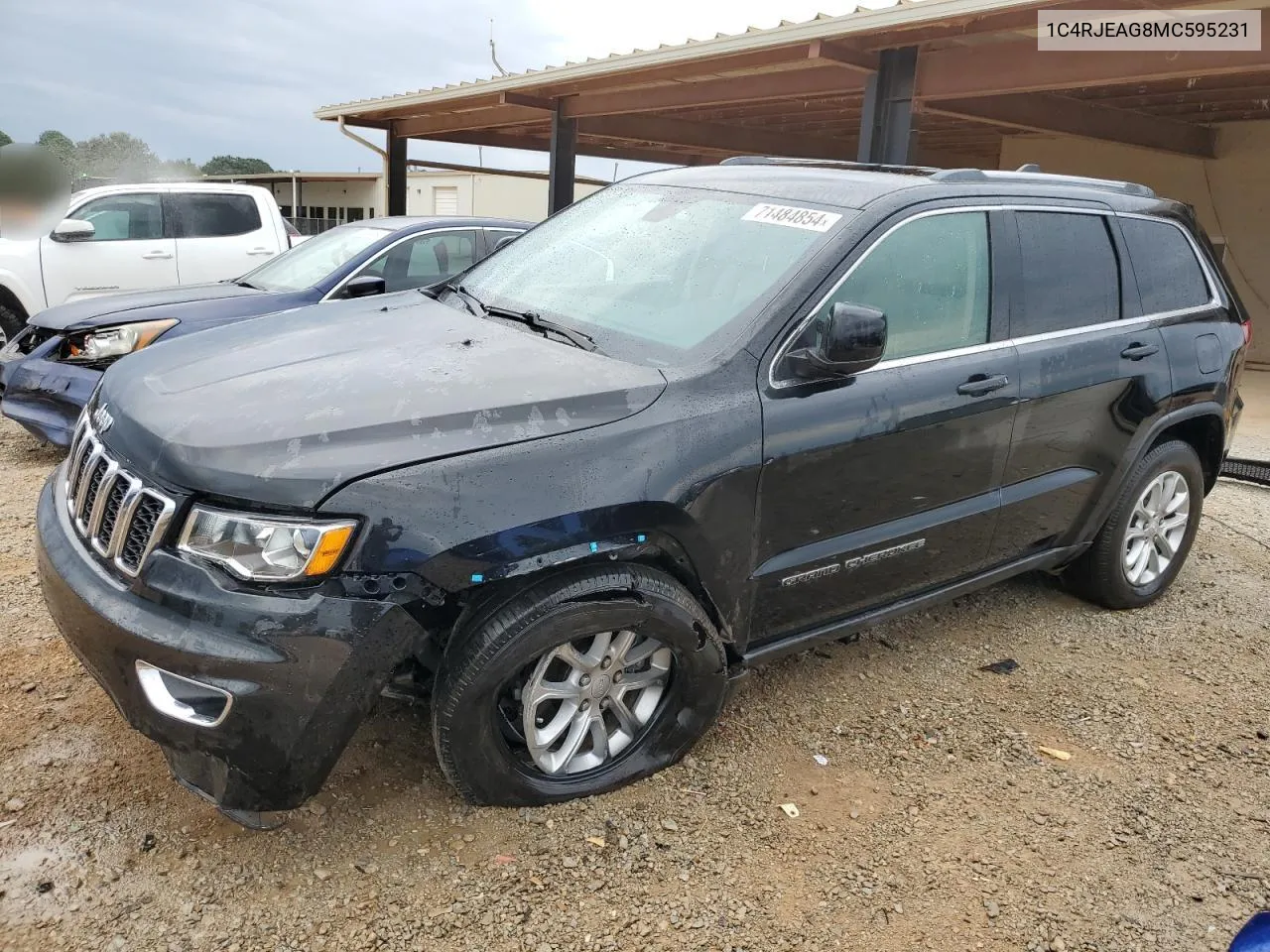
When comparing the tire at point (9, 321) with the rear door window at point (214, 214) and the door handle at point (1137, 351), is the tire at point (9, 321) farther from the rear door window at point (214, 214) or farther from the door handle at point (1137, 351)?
the door handle at point (1137, 351)

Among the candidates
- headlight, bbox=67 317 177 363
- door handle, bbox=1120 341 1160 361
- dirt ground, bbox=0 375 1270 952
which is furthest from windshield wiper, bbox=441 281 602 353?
headlight, bbox=67 317 177 363

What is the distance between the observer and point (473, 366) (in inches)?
107

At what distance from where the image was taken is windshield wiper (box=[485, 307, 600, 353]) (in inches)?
116

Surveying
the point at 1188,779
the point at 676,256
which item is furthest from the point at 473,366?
the point at 1188,779

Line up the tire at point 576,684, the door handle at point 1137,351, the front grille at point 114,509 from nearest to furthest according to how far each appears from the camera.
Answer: the front grille at point 114,509
the tire at point 576,684
the door handle at point 1137,351

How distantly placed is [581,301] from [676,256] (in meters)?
0.35

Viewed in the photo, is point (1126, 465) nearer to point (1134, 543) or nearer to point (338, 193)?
point (1134, 543)

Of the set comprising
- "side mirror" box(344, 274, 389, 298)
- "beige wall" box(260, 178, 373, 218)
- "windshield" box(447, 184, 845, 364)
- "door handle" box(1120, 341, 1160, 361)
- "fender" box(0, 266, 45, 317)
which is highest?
"windshield" box(447, 184, 845, 364)

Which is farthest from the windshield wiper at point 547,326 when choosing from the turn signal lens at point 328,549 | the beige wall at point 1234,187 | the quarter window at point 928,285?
the beige wall at point 1234,187

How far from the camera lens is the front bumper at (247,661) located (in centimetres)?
221

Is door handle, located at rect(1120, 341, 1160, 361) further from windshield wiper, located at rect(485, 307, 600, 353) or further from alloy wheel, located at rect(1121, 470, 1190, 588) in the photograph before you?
windshield wiper, located at rect(485, 307, 600, 353)

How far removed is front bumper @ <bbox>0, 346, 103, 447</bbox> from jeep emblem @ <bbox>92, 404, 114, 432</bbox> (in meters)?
2.80

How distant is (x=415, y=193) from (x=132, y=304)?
32802mm

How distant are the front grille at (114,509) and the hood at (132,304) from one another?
3.19m
